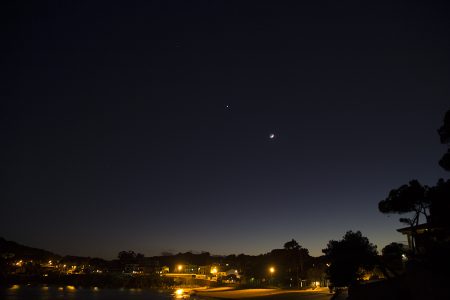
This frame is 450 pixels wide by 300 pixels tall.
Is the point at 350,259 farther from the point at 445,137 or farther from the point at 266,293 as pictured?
the point at 266,293

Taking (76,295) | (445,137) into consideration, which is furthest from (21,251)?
(445,137)

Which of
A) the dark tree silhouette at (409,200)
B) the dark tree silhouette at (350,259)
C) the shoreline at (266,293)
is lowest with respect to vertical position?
the shoreline at (266,293)

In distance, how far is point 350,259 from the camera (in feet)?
68.0

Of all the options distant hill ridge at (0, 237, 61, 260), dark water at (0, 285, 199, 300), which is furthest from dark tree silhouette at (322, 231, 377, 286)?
distant hill ridge at (0, 237, 61, 260)

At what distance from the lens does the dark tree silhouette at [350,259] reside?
20.6 m

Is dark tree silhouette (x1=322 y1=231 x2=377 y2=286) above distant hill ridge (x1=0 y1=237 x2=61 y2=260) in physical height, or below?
below

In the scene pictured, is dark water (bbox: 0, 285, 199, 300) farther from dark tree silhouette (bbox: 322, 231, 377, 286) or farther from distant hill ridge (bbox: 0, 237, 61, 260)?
distant hill ridge (bbox: 0, 237, 61, 260)

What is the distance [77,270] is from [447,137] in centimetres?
15799

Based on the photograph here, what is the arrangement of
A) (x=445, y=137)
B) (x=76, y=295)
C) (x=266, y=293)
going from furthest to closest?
1. (x=76, y=295)
2. (x=266, y=293)
3. (x=445, y=137)

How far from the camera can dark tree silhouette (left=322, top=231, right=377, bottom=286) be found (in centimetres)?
2056

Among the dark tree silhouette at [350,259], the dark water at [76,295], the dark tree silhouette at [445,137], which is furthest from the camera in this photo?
the dark water at [76,295]

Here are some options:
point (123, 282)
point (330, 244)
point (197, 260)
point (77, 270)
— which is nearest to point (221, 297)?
point (330, 244)

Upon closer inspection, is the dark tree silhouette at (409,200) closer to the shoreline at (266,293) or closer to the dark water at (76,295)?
the shoreline at (266,293)

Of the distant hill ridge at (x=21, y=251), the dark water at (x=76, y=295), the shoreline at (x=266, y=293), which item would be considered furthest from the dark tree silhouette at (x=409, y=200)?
the distant hill ridge at (x=21, y=251)
